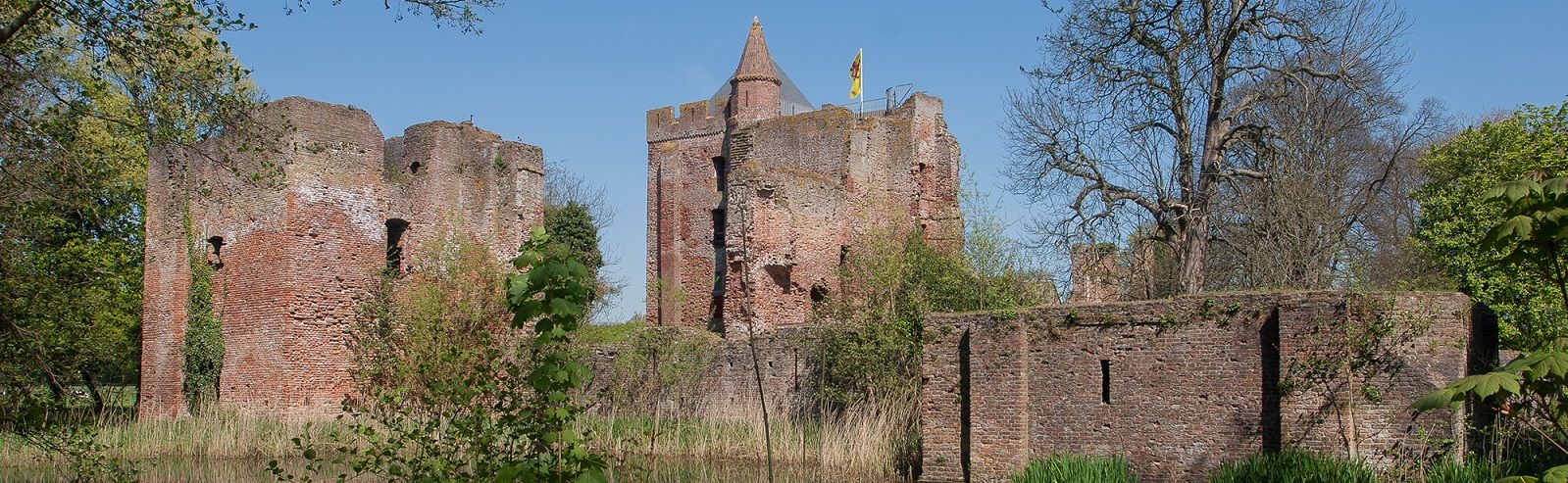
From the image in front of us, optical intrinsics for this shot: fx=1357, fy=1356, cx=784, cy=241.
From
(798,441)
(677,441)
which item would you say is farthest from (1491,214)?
(677,441)

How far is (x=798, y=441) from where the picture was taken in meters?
16.2

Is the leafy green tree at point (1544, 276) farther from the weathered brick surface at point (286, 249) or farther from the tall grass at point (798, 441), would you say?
the weathered brick surface at point (286, 249)

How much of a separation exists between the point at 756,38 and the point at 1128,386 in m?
23.3

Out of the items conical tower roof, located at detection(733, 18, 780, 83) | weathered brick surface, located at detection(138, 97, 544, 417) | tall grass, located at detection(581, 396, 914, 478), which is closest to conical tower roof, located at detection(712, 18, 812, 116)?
conical tower roof, located at detection(733, 18, 780, 83)

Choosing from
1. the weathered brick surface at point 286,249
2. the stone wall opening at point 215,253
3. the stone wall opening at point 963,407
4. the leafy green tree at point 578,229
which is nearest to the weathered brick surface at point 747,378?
the weathered brick surface at point 286,249

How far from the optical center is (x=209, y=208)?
72.4 ft

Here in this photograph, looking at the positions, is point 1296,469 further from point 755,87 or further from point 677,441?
point 755,87

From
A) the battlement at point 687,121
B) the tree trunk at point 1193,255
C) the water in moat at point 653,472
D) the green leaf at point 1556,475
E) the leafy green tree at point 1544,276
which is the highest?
the battlement at point 687,121

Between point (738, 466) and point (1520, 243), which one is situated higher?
point (1520, 243)

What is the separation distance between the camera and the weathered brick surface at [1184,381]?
12234 mm

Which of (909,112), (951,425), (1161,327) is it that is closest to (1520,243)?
(1161,327)

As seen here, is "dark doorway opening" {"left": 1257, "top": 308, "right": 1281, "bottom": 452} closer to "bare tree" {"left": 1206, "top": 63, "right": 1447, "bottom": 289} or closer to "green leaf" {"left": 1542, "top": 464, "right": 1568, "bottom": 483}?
"bare tree" {"left": 1206, "top": 63, "right": 1447, "bottom": 289}

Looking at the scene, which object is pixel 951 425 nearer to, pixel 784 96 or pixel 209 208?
pixel 209 208

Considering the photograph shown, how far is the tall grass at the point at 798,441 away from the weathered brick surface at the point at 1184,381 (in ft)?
2.47
